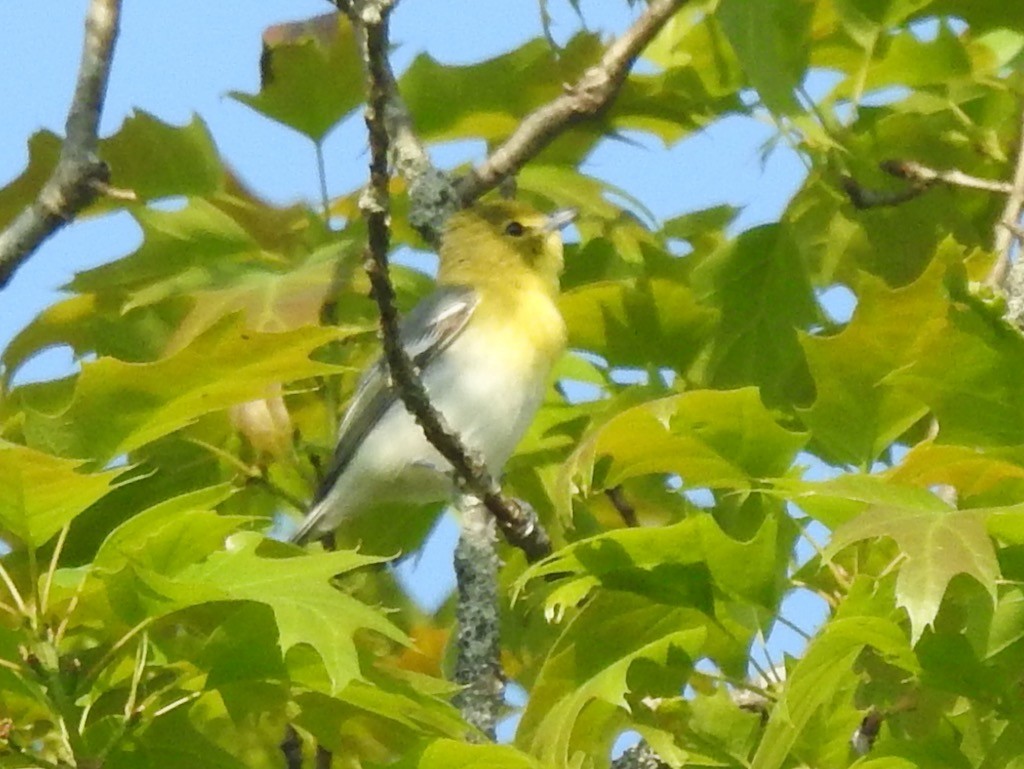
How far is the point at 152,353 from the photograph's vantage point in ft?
9.78

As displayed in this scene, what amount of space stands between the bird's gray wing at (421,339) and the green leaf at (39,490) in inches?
69.9

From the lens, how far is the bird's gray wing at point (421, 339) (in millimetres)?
3900

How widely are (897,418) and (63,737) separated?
114 centimetres

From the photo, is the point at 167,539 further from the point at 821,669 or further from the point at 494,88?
the point at 494,88

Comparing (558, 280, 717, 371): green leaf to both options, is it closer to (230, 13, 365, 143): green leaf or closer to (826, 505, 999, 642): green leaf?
(230, 13, 365, 143): green leaf

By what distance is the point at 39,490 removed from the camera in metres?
1.92

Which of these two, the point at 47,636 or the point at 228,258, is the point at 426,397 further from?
the point at 228,258

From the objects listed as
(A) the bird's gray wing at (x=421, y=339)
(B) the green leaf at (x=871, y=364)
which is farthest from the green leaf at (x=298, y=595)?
(A) the bird's gray wing at (x=421, y=339)

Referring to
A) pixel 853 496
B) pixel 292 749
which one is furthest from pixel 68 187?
pixel 853 496

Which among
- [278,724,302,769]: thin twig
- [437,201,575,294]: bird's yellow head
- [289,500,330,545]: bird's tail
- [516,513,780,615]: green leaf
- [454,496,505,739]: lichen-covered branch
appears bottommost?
[278,724,302,769]: thin twig

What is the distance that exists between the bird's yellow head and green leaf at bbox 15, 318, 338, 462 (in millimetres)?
1830

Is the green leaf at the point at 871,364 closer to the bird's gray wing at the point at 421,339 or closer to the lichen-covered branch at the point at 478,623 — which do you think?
the lichen-covered branch at the point at 478,623

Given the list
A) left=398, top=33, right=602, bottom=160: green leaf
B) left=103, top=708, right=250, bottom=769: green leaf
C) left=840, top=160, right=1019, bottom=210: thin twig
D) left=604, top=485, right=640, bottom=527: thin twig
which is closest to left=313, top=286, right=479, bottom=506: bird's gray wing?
A: left=398, top=33, right=602, bottom=160: green leaf

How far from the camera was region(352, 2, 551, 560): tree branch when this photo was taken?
1.85 metres
